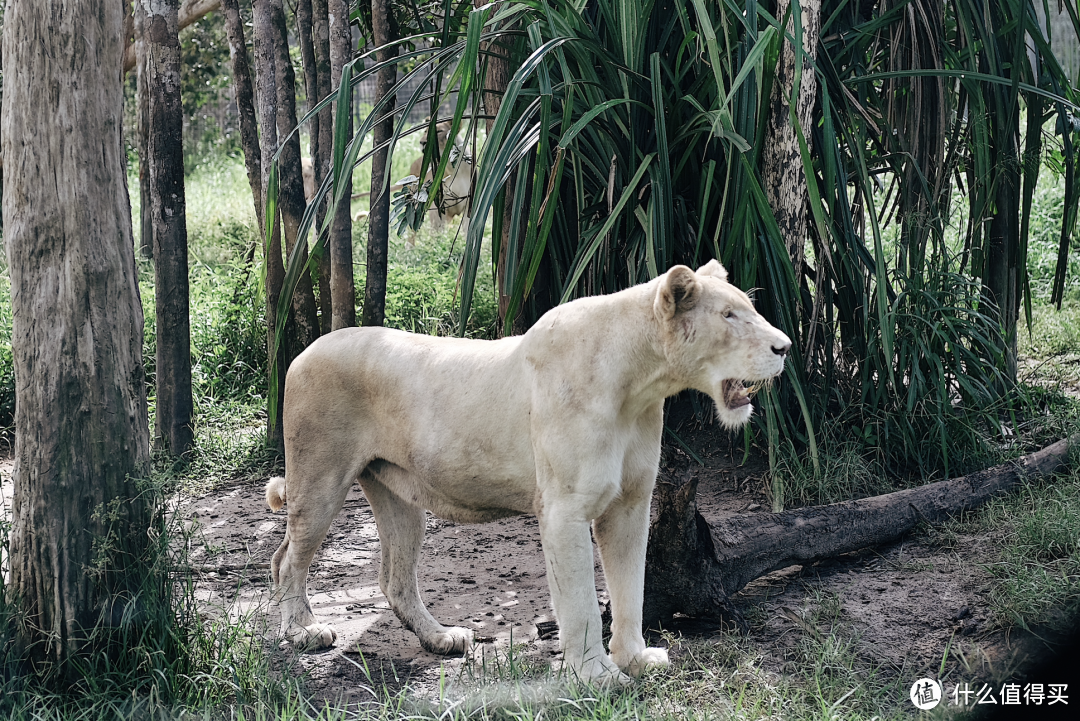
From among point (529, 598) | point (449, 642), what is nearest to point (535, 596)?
point (529, 598)

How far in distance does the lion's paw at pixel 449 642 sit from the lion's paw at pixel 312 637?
38 centimetres

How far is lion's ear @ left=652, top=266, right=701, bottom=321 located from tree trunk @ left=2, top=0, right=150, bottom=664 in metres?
1.80

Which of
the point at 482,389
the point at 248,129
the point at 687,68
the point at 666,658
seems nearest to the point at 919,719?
the point at 666,658

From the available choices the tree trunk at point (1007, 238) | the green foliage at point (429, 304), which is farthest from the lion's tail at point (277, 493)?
the tree trunk at point (1007, 238)

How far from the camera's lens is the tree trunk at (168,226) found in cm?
586

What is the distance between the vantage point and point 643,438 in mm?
3301

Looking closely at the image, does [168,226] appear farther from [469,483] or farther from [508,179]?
[469,483]

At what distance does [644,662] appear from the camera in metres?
3.27

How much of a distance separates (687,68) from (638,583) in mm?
2617

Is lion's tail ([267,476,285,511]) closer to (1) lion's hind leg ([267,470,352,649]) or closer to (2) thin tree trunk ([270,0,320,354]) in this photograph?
(1) lion's hind leg ([267,470,352,649])

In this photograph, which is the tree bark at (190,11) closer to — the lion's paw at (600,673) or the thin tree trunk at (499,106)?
the thin tree trunk at (499,106)

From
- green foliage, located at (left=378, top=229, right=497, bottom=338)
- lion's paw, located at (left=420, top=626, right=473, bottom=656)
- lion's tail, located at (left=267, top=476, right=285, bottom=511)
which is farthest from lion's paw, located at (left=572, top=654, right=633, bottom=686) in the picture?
green foliage, located at (left=378, top=229, right=497, bottom=338)

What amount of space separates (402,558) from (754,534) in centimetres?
140

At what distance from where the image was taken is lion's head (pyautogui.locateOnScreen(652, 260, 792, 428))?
304 centimetres
